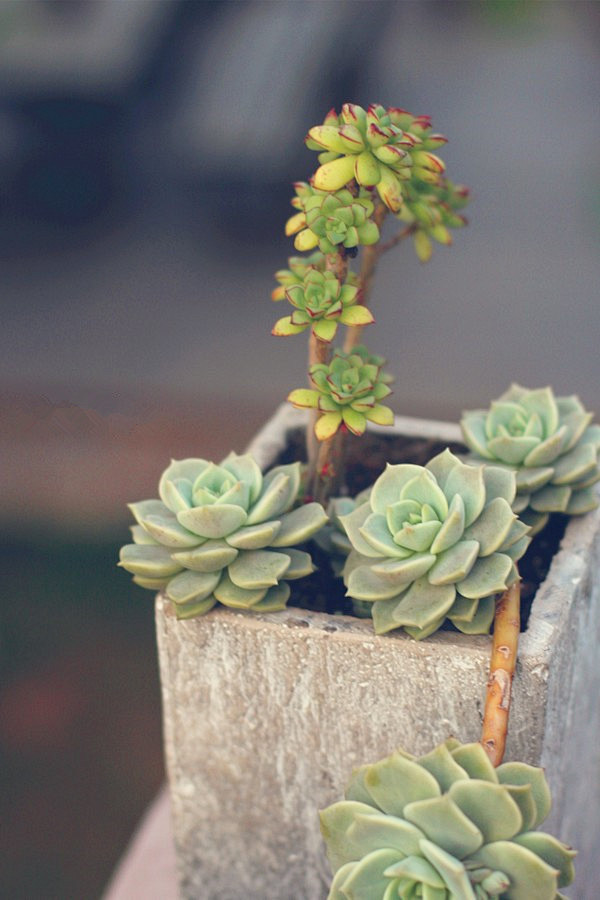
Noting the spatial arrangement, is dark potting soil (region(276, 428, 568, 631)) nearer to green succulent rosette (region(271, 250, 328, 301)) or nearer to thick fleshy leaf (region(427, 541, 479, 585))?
thick fleshy leaf (region(427, 541, 479, 585))

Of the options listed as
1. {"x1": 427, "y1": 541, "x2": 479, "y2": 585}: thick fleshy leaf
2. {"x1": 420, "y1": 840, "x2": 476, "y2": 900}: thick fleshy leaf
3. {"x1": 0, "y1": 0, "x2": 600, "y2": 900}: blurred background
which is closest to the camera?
{"x1": 420, "y1": 840, "x2": 476, "y2": 900}: thick fleshy leaf

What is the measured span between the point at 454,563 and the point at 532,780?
147 millimetres

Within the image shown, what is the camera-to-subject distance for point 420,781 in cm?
64

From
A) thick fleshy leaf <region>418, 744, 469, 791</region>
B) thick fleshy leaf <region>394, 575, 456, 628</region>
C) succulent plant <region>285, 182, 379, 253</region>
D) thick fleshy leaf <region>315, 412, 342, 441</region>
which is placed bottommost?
thick fleshy leaf <region>418, 744, 469, 791</region>

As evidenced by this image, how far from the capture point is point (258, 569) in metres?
0.79

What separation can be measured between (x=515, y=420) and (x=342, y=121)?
0.97 ft

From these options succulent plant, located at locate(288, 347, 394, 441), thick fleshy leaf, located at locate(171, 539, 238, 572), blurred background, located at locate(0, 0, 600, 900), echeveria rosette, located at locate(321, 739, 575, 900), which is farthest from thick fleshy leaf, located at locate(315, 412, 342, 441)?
blurred background, located at locate(0, 0, 600, 900)

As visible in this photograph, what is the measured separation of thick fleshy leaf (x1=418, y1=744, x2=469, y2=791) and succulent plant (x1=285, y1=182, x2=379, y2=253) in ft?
1.13

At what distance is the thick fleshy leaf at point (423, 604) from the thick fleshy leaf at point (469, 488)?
0.16ft

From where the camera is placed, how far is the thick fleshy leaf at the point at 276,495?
0.80m

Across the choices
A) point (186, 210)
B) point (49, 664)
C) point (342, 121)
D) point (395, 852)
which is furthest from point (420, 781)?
point (186, 210)

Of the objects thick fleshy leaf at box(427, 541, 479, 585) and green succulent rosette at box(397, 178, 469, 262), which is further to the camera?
green succulent rosette at box(397, 178, 469, 262)

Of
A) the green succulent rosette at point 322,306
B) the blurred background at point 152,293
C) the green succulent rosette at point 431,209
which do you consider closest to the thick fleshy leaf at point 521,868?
the green succulent rosette at point 322,306

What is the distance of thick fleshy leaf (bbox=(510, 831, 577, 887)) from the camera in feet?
2.07
